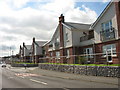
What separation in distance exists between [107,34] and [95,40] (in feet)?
9.01

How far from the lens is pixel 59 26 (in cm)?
3291

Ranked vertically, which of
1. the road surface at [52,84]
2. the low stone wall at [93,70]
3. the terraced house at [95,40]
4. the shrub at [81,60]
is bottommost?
the road surface at [52,84]

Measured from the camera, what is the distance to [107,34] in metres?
21.5

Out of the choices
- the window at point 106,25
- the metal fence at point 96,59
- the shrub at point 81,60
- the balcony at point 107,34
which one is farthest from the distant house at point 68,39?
the shrub at point 81,60

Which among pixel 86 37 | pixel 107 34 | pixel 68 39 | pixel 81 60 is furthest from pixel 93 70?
pixel 68 39

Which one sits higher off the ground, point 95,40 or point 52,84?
point 95,40

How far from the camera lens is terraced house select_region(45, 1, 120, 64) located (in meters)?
18.9

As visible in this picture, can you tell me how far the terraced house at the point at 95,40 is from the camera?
18917 mm

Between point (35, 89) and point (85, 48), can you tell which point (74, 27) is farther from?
point (35, 89)

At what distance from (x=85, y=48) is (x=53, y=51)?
1070cm

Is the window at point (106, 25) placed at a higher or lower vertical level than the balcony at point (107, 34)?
higher

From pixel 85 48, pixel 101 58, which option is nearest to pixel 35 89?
pixel 101 58

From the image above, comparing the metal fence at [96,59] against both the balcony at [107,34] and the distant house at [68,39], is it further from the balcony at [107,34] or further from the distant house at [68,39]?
the distant house at [68,39]

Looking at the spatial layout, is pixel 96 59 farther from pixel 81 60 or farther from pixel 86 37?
pixel 86 37
